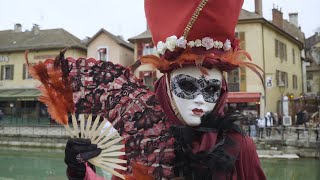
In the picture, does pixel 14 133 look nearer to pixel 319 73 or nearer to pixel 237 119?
pixel 237 119

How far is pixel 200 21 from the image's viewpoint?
1.98m

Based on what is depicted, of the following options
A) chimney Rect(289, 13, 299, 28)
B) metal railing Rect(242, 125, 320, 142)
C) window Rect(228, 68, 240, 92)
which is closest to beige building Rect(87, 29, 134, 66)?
window Rect(228, 68, 240, 92)

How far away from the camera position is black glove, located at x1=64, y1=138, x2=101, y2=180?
1783 millimetres

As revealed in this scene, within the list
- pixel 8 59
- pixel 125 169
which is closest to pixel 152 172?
pixel 125 169

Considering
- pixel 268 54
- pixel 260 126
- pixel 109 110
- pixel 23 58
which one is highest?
pixel 23 58

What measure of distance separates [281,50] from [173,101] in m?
25.6

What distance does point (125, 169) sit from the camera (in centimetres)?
187

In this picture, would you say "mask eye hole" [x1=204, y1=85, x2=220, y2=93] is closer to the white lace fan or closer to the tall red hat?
the tall red hat

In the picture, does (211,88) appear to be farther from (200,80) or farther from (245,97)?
(245,97)

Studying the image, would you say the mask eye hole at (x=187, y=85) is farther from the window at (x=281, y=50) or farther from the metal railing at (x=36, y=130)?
the window at (x=281, y=50)

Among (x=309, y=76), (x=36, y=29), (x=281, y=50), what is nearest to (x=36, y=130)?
(x=36, y=29)

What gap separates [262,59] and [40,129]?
13414 millimetres

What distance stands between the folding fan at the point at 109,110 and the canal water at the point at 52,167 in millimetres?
9468

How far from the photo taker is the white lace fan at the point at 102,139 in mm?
1811
